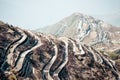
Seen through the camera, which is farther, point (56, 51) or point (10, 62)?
point (56, 51)

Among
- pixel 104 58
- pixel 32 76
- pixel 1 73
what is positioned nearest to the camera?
pixel 1 73

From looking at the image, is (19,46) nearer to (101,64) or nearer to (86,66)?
(86,66)

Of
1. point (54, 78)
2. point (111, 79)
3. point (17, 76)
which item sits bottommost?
point (111, 79)

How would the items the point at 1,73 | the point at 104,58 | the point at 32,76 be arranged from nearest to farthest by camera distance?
the point at 1,73, the point at 32,76, the point at 104,58

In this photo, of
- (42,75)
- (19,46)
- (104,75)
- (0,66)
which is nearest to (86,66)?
(104,75)

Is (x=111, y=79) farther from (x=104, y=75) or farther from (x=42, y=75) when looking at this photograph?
(x=42, y=75)

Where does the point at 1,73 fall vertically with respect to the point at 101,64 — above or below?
above

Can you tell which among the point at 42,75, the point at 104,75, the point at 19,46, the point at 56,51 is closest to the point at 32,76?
the point at 42,75
